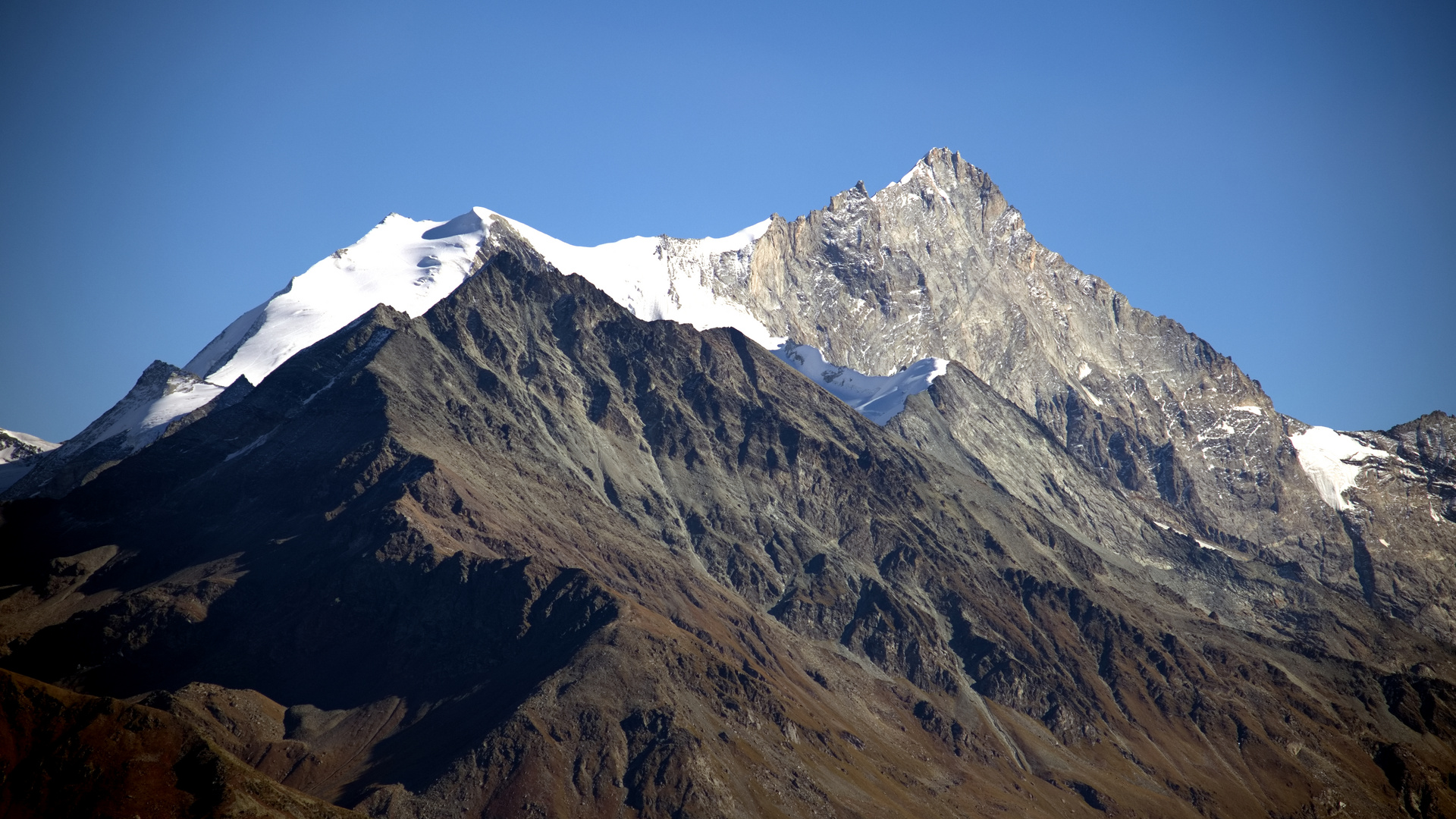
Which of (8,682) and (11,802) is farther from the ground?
(8,682)

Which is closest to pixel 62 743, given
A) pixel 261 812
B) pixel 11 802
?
pixel 11 802

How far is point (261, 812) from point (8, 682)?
39164 mm

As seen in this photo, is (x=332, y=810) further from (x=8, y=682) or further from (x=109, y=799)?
(x=8, y=682)

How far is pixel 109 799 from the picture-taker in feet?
618

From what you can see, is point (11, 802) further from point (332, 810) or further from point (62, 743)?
point (332, 810)

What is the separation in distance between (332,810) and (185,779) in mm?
18335

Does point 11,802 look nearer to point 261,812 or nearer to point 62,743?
point 62,743

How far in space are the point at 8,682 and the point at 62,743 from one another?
39.9 ft

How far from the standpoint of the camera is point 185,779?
194 metres

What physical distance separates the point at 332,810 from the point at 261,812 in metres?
12.1

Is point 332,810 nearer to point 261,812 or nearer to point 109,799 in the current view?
point 261,812

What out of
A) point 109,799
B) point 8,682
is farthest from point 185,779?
point 8,682

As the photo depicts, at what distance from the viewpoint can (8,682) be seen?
654 feet

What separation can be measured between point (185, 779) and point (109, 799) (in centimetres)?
932
